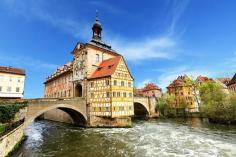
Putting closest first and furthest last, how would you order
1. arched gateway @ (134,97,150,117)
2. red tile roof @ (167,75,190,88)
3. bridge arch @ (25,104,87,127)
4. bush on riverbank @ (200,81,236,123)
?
bridge arch @ (25,104,87,127), bush on riverbank @ (200,81,236,123), arched gateway @ (134,97,150,117), red tile roof @ (167,75,190,88)

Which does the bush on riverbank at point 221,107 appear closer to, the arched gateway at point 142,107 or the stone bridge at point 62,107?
the arched gateway at point 142,107

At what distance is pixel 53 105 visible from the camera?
22.2m

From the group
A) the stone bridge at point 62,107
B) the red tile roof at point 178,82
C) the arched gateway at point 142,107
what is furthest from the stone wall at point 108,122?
the red tile roof at point 178,82

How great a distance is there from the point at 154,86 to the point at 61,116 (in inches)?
1711

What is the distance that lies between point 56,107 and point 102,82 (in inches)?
302

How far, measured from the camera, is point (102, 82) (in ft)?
86.9

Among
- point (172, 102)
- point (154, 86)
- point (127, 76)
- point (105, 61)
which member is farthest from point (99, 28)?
point (154, 86)

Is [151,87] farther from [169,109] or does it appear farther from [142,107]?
[142,107]

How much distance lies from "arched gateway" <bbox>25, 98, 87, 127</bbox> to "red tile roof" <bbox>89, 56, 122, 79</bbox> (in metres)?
4.77

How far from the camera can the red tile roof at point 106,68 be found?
26.4m

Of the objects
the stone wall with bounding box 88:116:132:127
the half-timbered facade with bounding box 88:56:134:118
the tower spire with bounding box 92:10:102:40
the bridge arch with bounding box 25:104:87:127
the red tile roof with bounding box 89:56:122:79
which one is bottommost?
the stone wall with bounding box 88:116:132:127

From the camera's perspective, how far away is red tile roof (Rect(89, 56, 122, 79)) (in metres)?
26.4

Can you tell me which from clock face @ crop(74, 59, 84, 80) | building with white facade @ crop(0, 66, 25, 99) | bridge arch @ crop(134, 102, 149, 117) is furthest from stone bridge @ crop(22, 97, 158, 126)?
building with white facade @ crop(0, 66, 25, 99)

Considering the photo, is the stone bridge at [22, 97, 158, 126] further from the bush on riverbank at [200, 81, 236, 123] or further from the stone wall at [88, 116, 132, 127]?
the bush on riverbank at [200, 81, 236, 123]
